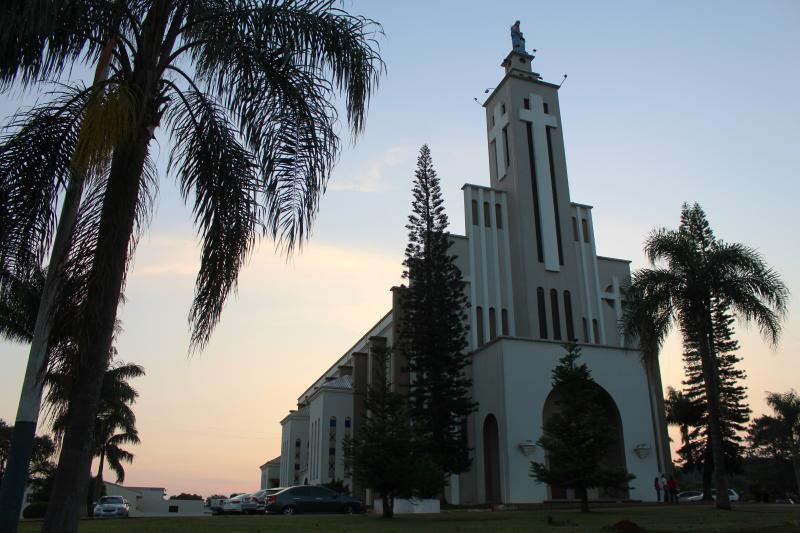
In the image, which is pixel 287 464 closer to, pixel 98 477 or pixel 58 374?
pixel 98 477

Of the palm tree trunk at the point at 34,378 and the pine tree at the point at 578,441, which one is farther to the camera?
the pine tree at the point at 578,441

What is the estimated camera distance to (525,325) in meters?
32.9

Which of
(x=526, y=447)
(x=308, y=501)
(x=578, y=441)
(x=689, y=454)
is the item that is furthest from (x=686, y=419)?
(x=308, y=501)

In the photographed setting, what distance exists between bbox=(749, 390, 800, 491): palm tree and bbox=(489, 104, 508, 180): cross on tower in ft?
81.8

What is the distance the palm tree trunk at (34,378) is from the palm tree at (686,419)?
3713cm

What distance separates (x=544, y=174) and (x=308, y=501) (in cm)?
2177

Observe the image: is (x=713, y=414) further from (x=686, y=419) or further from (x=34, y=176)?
(x=686, y=419)

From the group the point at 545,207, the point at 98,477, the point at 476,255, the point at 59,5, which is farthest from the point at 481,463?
the point at 59,5

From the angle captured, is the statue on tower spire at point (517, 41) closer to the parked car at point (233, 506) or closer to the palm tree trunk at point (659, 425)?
the palm tree trunk at point (659, 425)

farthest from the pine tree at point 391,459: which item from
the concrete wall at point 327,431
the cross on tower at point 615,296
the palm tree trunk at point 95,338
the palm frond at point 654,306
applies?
the concrete wall at point 327,431

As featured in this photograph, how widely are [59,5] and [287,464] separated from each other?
157ft

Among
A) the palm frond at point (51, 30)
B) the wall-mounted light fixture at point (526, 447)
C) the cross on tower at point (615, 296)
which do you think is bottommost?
the wall-mounted light fixture at point (526, 447)

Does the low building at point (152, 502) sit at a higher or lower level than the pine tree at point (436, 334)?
lower

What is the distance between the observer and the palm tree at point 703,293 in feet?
58.9
